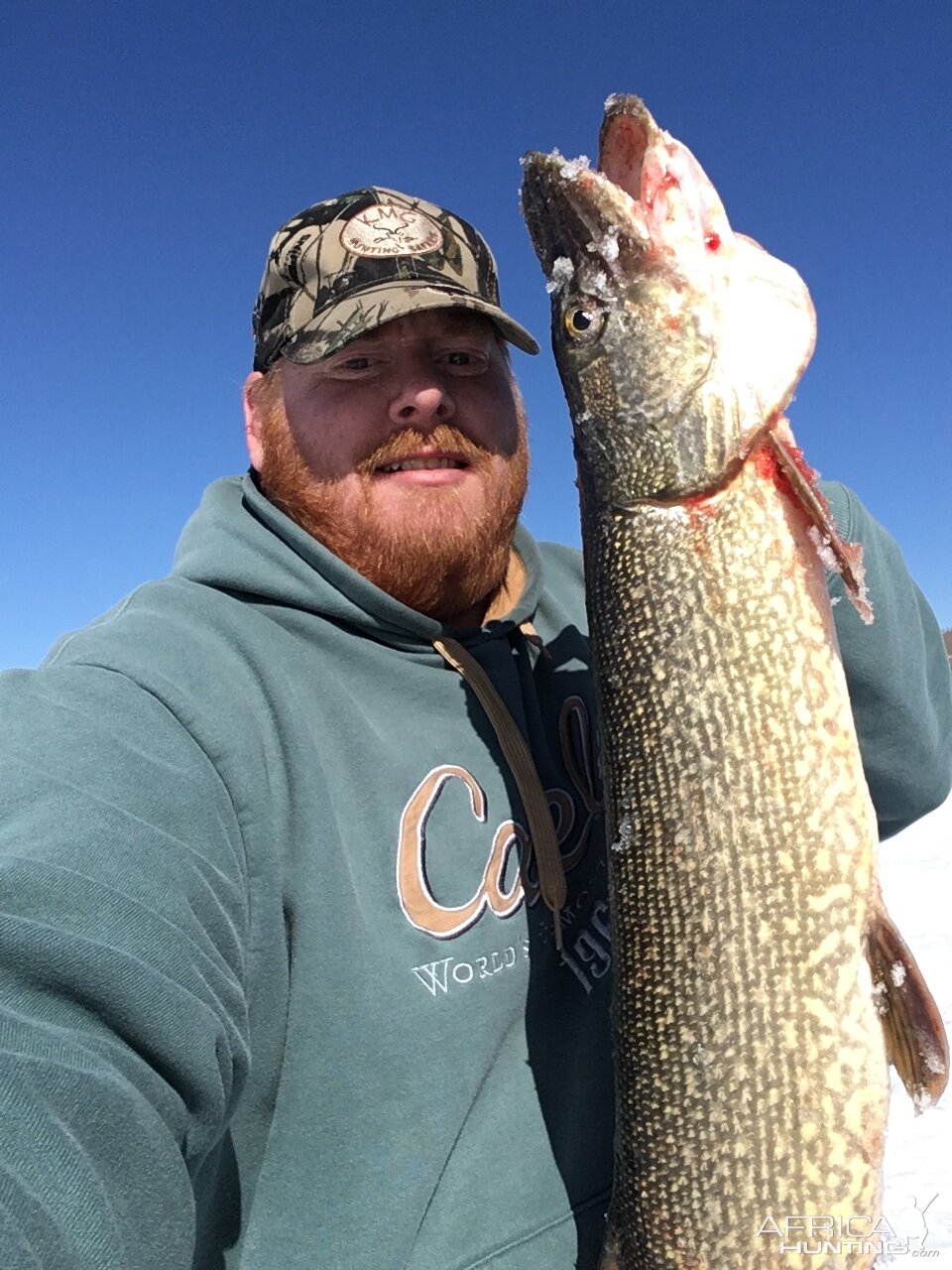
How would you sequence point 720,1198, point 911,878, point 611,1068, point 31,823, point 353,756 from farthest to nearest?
point 911,878 → point 611,1068 → point 353,756 → point 720,1198 → point 31,823

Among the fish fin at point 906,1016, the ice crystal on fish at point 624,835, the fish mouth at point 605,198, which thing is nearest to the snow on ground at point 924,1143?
the fish fin at point 906,1016

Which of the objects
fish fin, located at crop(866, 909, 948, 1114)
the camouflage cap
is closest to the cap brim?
the camouflage cap

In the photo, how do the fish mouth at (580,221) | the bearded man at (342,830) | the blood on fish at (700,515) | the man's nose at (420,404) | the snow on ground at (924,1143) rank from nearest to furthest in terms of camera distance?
1. the bearded man at (342,830)
2. the blood on fish at (700,515)
3. the fish mouth at (580,221)
4. the man's nose at (420,404)
5. the snow on ground at (924,1143)

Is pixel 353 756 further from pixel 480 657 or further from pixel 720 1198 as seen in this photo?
pixel 720 1198

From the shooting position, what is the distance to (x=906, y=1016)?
76.0 inches

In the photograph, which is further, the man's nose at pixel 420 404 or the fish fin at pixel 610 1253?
the man's nose at pixel 420 404

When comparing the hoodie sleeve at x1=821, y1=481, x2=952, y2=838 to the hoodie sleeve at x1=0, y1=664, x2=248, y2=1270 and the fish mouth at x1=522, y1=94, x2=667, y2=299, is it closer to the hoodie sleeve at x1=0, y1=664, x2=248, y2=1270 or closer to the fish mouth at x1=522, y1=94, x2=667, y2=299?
the fish mouth at x1=522, y1=94, x2=667, y2=299

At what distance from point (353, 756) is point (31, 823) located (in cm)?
78

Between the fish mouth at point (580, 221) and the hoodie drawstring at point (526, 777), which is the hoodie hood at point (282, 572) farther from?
the fish mouth at point (580, 221)

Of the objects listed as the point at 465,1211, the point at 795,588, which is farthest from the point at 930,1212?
the point at 795,588

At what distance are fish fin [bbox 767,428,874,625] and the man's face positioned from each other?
2.75ft

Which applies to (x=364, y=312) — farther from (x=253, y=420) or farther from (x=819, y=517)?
(x=819, y=517)

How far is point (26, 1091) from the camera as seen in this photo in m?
1.17

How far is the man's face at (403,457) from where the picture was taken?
95.0 inches
